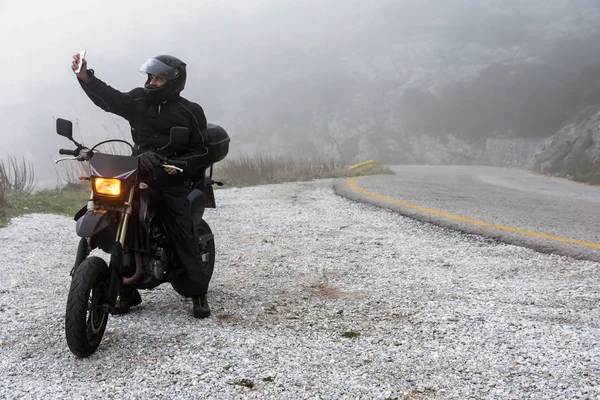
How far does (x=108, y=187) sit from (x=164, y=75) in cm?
97

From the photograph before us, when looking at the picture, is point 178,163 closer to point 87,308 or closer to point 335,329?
point 87,308

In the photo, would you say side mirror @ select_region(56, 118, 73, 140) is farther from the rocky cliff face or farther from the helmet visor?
the rocky cliff face

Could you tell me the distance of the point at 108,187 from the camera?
346 cm

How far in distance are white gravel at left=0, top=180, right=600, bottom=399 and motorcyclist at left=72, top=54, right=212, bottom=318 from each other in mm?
216

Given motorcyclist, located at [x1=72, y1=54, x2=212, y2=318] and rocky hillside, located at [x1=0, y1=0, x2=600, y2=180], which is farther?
rocky hillside, located at [x1=0, y1=0, x2=600, y2=180]

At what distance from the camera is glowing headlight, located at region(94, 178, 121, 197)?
345 cm

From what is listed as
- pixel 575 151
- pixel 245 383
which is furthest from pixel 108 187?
pixel 575 151

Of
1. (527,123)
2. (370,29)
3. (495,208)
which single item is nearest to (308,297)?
(495,208)

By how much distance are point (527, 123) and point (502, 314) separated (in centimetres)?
4014

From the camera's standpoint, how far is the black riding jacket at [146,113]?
4020mm

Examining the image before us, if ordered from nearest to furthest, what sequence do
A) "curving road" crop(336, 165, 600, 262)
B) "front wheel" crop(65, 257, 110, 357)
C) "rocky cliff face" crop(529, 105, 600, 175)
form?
"front wheel" crop(65, 257, 110, 357) → "curving road" crop(336, 165, 600, 262) → "rocky cliff face" crop(529, 105, 600, 175)

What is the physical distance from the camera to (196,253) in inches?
161

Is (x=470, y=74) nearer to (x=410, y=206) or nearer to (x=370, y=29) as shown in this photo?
(x=370, y=29)

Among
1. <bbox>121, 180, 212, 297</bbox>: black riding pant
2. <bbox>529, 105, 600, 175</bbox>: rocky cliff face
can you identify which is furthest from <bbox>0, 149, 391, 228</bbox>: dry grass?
<bbox>529, 105, 600, 175</bbox>: rocky cliff face
